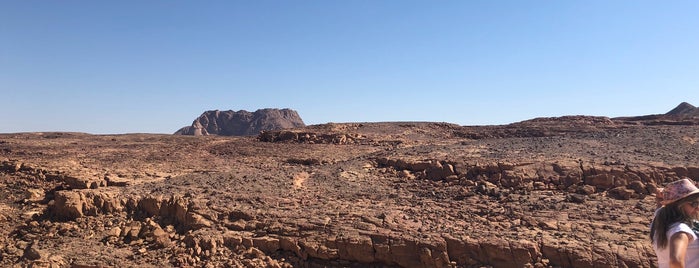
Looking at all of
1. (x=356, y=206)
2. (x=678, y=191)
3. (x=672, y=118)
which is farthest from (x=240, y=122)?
(x=678, y=191)

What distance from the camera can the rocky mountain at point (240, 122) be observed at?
189ft

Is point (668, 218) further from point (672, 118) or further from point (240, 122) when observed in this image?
point (240, 122)

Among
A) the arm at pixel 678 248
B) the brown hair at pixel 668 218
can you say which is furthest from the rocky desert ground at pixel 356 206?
the arm at pixel 678 248

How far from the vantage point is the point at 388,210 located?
30.1ft

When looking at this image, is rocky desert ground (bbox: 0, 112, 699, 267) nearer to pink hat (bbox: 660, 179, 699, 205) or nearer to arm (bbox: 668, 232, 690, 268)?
pink hat (bbox: 660, 179, 699, 205)

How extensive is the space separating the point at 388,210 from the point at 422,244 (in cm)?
165

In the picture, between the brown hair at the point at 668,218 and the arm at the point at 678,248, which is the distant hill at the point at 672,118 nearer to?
the brown hair at the point at 668,218

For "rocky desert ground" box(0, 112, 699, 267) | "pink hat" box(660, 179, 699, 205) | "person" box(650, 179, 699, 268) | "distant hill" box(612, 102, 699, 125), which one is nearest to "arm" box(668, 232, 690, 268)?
"person" box(650, 179, 699, 268)

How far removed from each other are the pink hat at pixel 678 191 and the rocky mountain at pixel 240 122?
178 feet

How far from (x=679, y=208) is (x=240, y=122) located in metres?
59.3

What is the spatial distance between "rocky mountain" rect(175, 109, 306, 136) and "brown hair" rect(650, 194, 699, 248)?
54.4m

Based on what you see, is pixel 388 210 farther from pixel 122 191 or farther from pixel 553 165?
pixel 122 191

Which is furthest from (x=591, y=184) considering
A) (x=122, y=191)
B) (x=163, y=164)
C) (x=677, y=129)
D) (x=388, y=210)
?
(x=163, y=164)

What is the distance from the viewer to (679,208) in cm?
300
